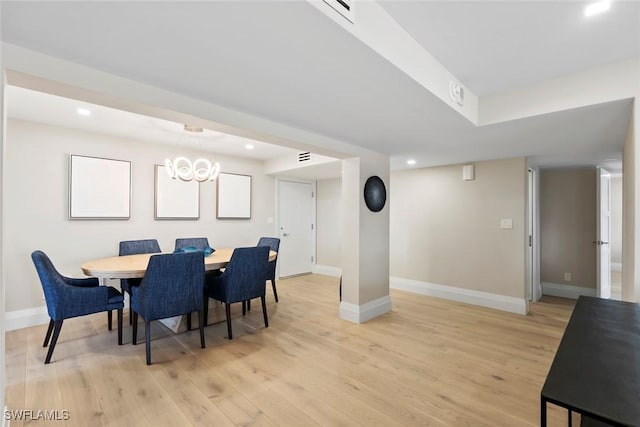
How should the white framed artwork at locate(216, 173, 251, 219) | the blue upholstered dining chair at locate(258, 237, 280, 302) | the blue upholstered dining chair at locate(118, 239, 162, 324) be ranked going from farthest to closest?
the white framed artwork at locate(216, 173, 251, 219) → the blue upholstered dining chair at locate(258, 237, 280, 302) → the blue upholstered dining chair at locate(118, 239, 162, 324)

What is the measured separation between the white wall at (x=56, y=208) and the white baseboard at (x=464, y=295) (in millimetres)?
3716

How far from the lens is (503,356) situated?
2531mm

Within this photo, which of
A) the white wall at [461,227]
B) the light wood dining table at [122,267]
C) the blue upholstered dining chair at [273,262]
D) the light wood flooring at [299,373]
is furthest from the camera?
the blue upholstered dining chair at [273,262]

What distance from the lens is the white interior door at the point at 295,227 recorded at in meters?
5.71

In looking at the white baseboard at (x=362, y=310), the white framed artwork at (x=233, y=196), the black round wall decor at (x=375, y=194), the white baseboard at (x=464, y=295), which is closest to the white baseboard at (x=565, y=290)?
the white baseboard at (x=464, y=295)

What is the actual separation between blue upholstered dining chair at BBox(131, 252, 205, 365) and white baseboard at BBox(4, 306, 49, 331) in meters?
1.49

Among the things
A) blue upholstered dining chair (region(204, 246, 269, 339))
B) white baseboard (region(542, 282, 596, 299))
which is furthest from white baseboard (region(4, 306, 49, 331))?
white baseboard (region(542, 282, 596, 299))

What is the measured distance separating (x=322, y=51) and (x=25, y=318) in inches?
163

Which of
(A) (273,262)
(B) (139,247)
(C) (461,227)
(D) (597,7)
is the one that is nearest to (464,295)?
(C) (461,227)

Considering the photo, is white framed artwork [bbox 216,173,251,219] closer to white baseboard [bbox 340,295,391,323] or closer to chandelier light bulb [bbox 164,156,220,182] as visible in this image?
chandelier light bulb [bbox 164,156,220,182]

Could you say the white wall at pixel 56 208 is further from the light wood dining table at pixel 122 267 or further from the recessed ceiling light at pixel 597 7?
the recessed ceiling light at pixel 597 7

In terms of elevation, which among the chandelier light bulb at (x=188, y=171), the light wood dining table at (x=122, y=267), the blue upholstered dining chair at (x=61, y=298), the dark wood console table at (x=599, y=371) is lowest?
the blue upholstered dining chair at (x=61, y=298)

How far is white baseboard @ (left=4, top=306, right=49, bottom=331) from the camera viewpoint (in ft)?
10.00

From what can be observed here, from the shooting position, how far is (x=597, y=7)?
1400 mm
